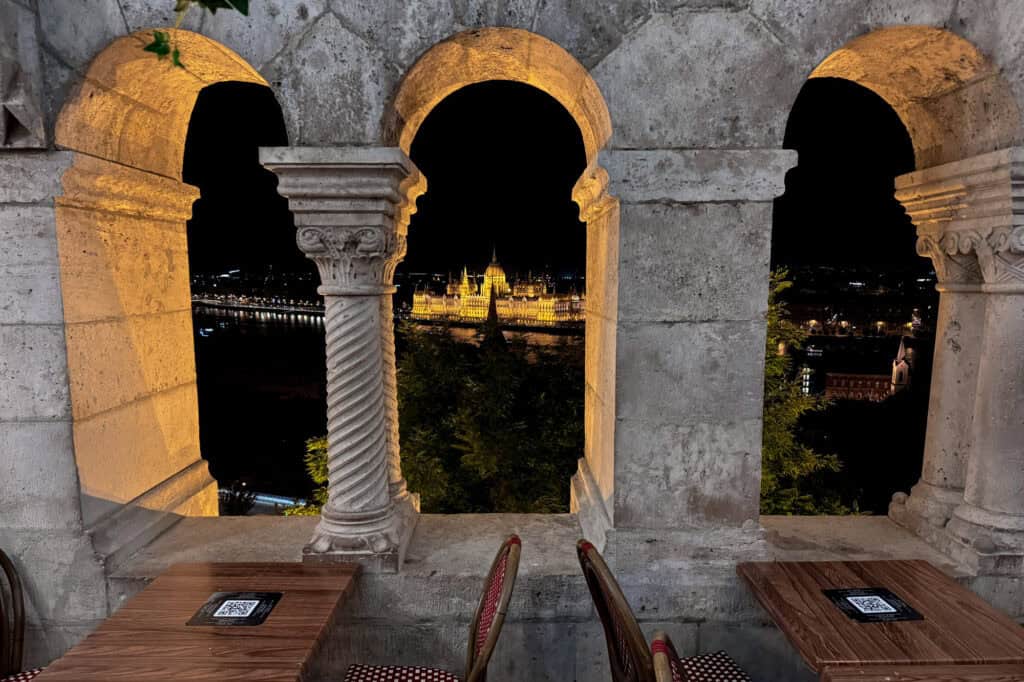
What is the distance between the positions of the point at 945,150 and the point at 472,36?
2.00 meters

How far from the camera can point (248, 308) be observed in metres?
51.7

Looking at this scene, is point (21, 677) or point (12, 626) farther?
point (12, 626)

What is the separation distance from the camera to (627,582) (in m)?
2.15

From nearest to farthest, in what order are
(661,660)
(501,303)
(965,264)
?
(661,660) < (965,264) < (501,303)

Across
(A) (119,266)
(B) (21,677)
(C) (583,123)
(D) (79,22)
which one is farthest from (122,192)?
(C) (583,123)

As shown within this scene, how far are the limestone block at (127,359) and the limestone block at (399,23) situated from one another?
1.50m

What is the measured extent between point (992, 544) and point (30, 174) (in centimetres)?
374

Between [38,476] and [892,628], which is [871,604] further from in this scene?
[38,476]

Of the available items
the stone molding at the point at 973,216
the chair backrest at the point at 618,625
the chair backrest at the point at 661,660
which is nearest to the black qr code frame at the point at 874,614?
the chair backrest at the point at 618,625

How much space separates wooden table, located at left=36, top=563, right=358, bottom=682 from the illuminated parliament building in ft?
114

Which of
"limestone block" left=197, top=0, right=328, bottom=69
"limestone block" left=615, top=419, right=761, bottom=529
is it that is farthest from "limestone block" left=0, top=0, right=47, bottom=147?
"limestone block" left=615, top=419, right=761, bottom=529

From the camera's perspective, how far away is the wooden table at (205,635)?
1.55 m

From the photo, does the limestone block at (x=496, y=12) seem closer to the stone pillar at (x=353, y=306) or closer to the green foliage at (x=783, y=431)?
the stone pillar at (x=353, y=306)

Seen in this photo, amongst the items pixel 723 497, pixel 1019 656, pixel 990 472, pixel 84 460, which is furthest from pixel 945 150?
pixel 84 460
